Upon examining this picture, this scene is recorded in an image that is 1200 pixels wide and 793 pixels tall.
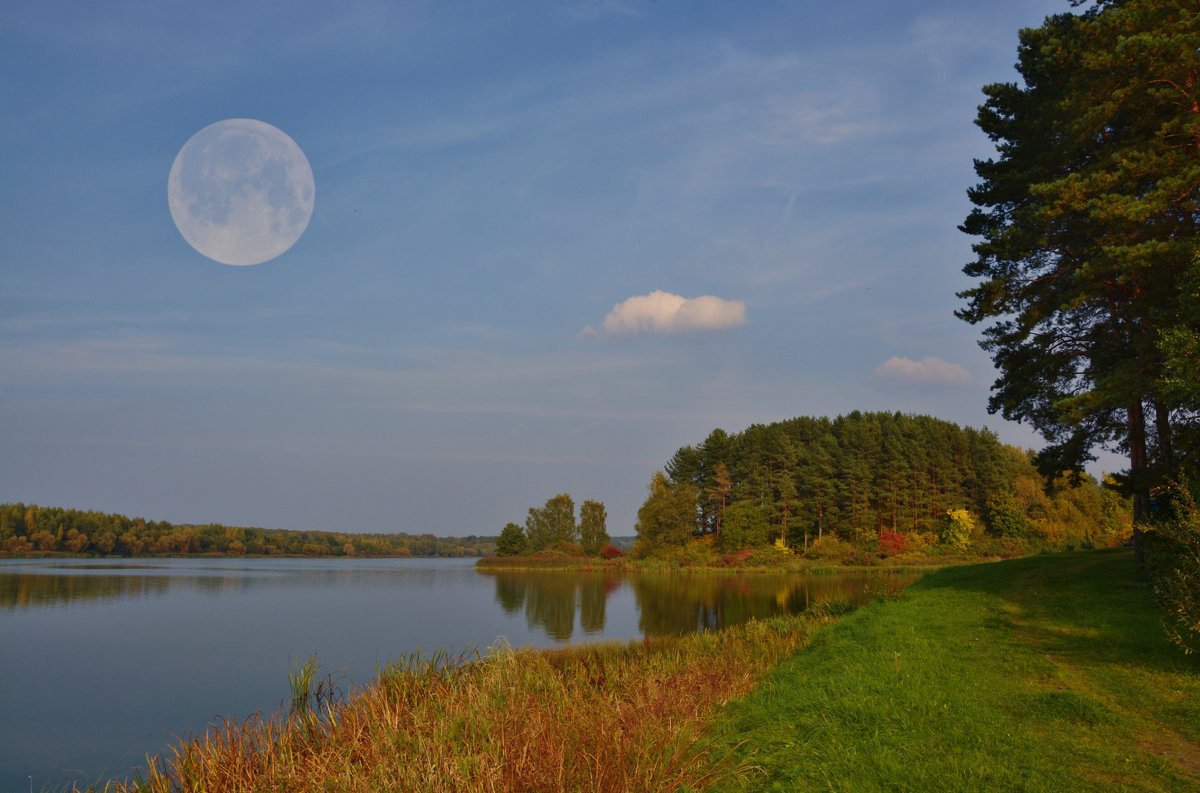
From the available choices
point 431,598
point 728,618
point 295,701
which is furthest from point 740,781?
point 431,598

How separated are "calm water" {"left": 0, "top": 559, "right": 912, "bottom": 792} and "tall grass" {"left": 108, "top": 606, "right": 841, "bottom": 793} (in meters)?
2.09

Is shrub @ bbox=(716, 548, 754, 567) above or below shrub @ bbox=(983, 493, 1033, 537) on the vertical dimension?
below

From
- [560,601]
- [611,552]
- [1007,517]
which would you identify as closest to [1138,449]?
[560,601]

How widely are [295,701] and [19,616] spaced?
29522 mm

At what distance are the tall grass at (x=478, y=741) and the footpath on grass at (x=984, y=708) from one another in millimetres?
818

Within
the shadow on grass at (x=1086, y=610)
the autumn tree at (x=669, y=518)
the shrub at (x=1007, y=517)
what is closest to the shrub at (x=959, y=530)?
the shrub at (x=1007, y=517)

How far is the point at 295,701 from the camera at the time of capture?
10.4 m

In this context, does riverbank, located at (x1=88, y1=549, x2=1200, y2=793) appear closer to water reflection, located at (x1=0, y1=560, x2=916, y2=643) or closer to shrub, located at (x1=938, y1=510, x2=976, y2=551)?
water reflection, located at (x1=0, y1=560, x2=916, y2=643)

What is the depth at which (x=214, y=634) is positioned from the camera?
26.7m

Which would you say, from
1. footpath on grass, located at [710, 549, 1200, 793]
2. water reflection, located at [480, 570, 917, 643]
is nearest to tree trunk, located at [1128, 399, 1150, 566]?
footpath on grass, located at [710, 549, 1200, 793]

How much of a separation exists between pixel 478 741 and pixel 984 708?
6656 mm

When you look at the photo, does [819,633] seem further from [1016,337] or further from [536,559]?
[536,559]

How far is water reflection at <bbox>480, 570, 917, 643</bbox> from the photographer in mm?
29344

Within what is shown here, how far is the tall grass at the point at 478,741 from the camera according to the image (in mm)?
6586
